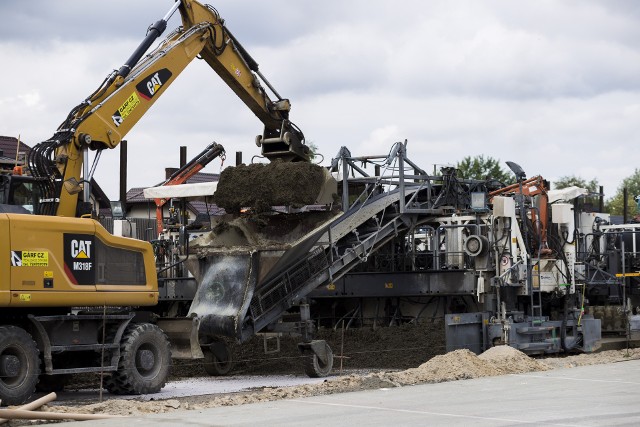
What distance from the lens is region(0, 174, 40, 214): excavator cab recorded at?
1580 centimetres

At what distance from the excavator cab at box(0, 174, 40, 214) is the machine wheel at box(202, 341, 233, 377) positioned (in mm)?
4998

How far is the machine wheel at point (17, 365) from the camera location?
14695mm

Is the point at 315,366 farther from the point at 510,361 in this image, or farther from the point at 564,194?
the point at 564,194

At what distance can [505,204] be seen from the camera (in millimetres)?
21625

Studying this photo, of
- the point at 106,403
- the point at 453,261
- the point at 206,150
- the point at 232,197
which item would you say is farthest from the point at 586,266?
the point at 106,403

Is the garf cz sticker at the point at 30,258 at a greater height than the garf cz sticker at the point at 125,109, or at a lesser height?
lesser

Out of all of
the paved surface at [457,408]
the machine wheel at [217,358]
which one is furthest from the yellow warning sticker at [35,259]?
the machine wheel at [217,358]

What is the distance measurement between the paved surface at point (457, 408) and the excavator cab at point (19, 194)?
14.3 feet

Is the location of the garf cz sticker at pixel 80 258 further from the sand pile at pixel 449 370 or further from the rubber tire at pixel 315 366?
the sand pile at pixel 449 370

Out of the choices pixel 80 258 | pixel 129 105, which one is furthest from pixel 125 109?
pixel 80 258

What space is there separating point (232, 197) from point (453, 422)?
30.7 feet

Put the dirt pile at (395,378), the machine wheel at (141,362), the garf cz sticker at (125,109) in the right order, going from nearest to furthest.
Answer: the dirt pile at (395,378) < the machine wheel at (141,362) < the garf cz sticker at (125,109)

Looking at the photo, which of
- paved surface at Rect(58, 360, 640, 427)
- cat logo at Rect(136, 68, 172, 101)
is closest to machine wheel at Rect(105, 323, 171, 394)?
paved surface at Rect(58, 360, 640, 427)

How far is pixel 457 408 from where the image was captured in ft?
44.5
